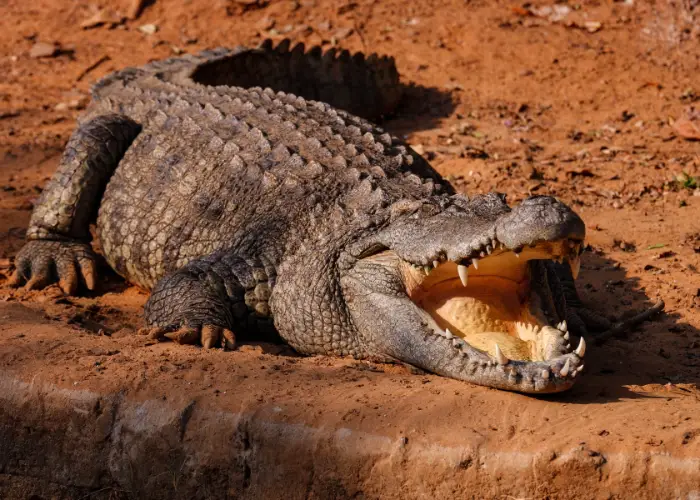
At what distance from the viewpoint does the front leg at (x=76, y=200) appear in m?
5.71

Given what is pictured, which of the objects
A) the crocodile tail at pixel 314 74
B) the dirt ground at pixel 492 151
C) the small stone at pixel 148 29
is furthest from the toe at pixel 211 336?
the small stone at pixel 148 29

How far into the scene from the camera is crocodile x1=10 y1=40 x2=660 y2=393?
145 inches

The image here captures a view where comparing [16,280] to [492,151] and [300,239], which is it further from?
[492,151]

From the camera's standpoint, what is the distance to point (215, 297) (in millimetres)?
4566

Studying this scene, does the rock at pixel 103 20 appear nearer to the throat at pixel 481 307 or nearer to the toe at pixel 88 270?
the toe at pixel 88 270

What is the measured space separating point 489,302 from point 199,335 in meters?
1.38

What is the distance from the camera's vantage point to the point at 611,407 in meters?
3.39

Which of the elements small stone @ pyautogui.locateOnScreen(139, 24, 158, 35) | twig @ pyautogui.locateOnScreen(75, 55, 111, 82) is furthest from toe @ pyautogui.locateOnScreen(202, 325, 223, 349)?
small stone @ pyautogui.locateOnScreen(139, 24, 158, 35)

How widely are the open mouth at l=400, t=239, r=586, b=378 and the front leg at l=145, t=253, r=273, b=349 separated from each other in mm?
961

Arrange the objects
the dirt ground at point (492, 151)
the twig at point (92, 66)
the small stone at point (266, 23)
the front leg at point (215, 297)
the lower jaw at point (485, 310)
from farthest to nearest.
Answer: the small stone at point (266, 23) < the twig at point (92, 66) < the front leg at point (215, 297) < the lower jaw at point (485, 310) < the dirt ground at point (492, 151)

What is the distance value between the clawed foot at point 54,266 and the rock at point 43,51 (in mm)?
4870

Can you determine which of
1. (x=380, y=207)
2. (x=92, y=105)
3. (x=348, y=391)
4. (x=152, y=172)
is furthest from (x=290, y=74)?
(x=348, y=391)

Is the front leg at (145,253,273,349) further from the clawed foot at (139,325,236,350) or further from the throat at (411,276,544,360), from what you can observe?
the throat at (411,276,544,360)

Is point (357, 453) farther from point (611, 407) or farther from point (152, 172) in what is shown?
point (152, 172)
